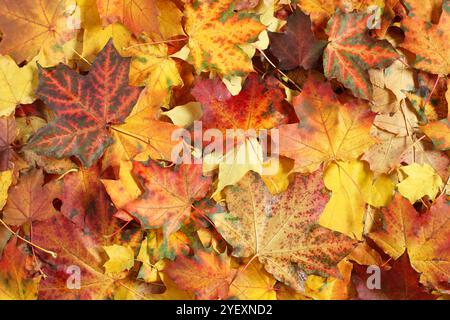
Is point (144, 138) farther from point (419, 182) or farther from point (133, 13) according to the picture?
point (419, 182)

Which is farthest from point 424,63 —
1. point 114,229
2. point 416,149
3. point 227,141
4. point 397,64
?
Result: point 114,229

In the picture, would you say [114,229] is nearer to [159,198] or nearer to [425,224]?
[159,198]

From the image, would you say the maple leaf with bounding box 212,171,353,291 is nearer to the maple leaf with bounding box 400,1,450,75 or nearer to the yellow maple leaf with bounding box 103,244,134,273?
the yellow maple leaf with bounding box 103,244,134,273

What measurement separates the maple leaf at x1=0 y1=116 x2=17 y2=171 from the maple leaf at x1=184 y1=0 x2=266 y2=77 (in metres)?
0.39

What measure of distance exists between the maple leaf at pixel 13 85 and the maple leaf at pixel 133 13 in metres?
0.19

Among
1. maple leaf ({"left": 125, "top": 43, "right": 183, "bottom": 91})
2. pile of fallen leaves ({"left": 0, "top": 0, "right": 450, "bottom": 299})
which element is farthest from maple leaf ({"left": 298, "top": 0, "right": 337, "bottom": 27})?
maple leaf ({"left": 125, "top": 43, "right": 183, "bottom": 91})

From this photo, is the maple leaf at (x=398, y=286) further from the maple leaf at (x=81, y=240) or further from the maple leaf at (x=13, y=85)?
the maple leaf at (x=13, y=85)

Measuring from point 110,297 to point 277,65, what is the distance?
59 centimetres

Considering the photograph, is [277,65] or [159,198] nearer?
[159,198]

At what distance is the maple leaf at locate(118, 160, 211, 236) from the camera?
0.97 meters

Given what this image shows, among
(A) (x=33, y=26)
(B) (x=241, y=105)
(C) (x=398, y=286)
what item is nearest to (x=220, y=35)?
(B) (x=241, y=105)

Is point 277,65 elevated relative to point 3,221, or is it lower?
elevated

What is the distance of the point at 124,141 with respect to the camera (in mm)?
1011

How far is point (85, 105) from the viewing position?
0.98 m
